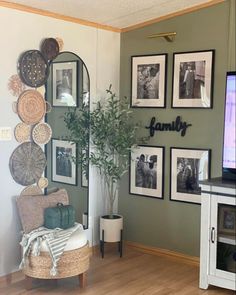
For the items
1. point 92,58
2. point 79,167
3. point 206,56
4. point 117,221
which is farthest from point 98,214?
point 206,56

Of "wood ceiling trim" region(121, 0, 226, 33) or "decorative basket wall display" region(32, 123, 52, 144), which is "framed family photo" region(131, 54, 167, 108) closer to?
"wood ceiling trim" region(121, 0, 226, 33)

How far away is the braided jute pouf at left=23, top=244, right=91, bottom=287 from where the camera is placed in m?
3.53

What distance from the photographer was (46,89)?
4.08m

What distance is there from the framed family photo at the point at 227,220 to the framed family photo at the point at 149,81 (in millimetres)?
1304

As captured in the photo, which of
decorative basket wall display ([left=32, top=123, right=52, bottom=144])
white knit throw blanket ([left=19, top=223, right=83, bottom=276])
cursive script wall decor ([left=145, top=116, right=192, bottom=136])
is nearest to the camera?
white knit throw blanket ([left=19, top=223, right=83, bottom=276])

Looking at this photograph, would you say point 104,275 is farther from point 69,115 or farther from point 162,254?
point 69,115

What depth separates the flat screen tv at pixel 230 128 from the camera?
3.69 m

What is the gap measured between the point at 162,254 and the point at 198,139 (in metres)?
1.21

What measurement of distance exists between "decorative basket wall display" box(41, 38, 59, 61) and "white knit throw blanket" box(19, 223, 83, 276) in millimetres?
1523

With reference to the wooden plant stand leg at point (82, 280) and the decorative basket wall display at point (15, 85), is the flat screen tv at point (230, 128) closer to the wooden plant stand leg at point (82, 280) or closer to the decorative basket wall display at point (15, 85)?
the wooden plant stand leg at point (82, 280)

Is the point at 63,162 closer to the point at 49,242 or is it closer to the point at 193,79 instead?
the point at 49,242

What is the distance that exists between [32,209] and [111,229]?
99 cm

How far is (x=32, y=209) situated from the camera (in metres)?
3.78

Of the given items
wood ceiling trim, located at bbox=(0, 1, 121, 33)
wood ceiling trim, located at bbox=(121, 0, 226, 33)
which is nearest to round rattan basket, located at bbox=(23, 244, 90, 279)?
wood ceiling trim, located at bbox=(0, 1, 121, 33)
